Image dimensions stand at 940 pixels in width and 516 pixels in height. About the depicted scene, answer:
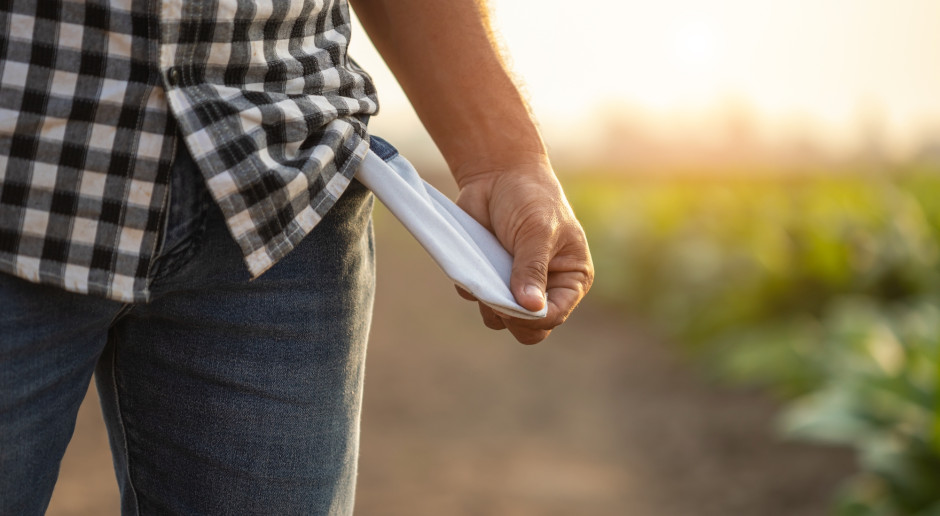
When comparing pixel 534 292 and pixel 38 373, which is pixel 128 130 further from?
pixel 534 292

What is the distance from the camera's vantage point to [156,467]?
0.93 m

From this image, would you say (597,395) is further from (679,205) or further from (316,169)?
(316,169)

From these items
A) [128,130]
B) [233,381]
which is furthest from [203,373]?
[128,130]

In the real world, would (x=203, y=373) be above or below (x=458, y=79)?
below

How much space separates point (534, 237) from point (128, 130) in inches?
19.5

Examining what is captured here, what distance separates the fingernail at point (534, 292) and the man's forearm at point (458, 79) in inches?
8.5

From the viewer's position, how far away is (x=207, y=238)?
85 centimetres

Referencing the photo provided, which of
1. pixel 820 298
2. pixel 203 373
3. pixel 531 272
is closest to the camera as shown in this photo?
pixel 203 373

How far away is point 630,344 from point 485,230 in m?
5.50

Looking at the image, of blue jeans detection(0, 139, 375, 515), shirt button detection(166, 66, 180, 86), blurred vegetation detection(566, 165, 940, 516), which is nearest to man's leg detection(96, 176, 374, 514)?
blue jeans detection(0, 139, 375, 515)

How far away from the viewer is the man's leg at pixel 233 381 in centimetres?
88

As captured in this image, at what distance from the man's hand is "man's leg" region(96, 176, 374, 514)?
21 cm

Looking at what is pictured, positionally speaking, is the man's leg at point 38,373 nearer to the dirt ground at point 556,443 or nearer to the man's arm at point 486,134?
the man's arm at point 486,134

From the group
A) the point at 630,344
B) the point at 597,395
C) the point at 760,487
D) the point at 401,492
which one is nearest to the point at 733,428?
the point at 760,487
